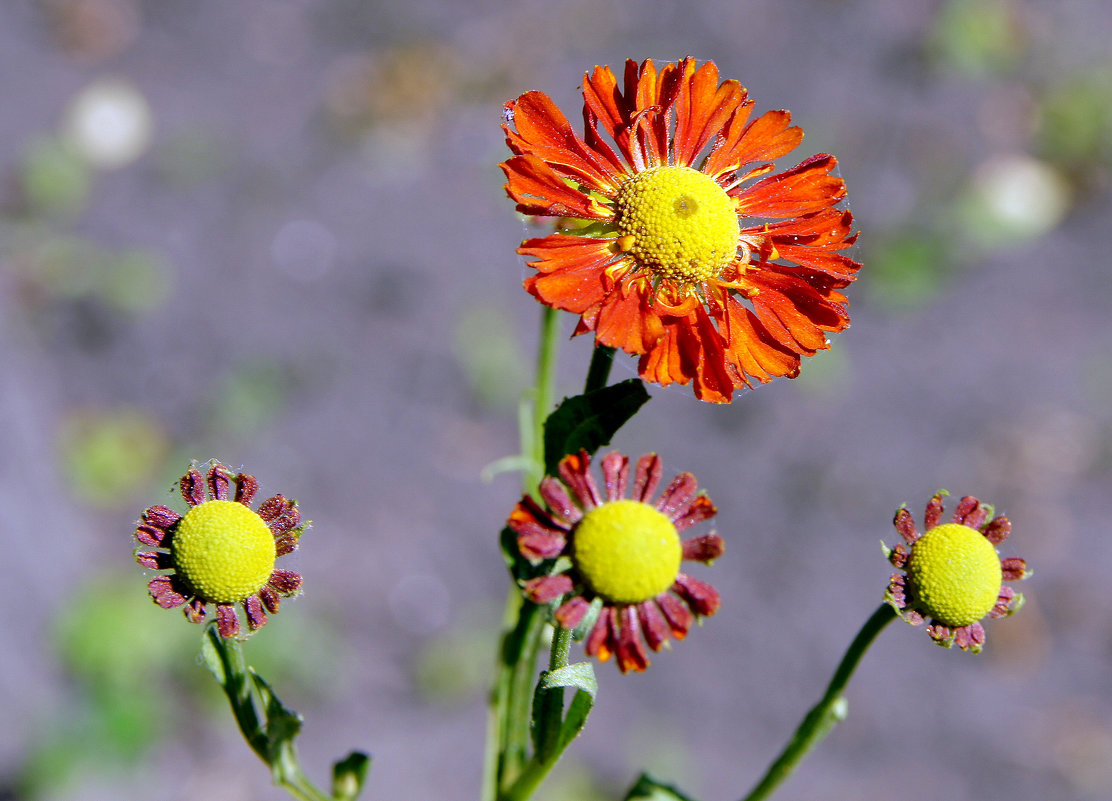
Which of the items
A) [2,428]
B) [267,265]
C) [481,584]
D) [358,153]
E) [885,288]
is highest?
[885,288]

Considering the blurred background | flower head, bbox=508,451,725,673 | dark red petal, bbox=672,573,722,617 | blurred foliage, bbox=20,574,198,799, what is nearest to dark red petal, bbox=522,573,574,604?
flower head, bbox=508,451,725,673

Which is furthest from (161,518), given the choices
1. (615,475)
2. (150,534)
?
(615,475)

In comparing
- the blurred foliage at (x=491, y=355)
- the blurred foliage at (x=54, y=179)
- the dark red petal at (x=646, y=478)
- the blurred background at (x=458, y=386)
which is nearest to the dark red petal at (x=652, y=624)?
the dark red petal at (x=646, y=478)

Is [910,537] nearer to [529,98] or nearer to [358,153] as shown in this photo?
[529,98]

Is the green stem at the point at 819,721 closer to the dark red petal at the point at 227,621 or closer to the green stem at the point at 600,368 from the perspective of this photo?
the green stem at the point at 600,368

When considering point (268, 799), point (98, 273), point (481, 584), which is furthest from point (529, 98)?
point (98, 273)

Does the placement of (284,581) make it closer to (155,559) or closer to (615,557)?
(155,559)
